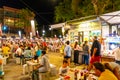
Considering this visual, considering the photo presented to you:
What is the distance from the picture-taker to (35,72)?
9594 millimetres

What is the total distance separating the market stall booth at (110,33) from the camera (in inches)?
462

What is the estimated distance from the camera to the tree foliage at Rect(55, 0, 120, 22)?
20359mm

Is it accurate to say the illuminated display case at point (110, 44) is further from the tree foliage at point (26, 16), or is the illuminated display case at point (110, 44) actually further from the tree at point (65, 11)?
the tree foliage at point (26, 16)

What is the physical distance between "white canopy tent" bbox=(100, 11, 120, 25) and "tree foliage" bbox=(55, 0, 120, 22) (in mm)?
6194

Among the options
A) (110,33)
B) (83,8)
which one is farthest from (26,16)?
(110,33)

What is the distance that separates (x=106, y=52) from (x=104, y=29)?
210 centimetres

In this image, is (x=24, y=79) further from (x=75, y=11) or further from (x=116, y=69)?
(x=75, y=11)

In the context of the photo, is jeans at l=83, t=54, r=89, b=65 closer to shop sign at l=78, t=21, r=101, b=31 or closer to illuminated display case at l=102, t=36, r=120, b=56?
shop sign at l=78, t=21, r=101, b=31

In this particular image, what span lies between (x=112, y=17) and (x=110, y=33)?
1.38m

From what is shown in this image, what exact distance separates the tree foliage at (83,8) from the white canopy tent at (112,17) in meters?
6.19

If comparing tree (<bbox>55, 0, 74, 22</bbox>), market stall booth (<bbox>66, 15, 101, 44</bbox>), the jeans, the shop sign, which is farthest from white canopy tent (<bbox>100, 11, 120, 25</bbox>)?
tree (<bbox>55, 0, 74, 22</bbox>)

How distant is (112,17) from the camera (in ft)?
40.0

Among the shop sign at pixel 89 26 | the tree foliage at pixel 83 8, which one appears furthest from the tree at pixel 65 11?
the shop sign at pixel 89 26

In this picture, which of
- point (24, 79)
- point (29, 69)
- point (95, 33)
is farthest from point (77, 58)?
point (24, 79)
